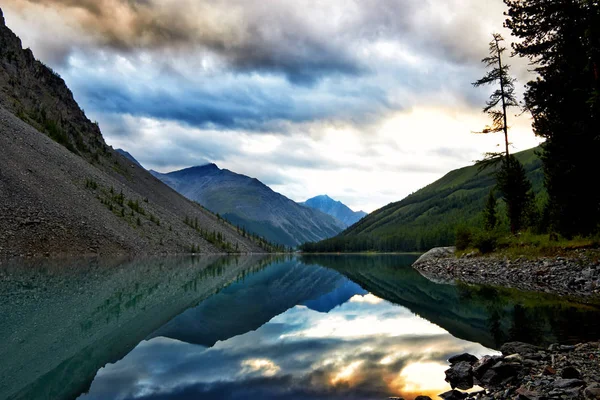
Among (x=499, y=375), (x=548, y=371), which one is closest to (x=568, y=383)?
(x=548, y=371)

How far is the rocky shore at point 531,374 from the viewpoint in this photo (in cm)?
975

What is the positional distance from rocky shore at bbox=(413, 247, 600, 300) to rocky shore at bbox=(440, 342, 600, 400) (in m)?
16.0

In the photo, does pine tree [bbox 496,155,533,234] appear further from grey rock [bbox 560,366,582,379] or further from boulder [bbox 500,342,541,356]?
grey rock [bbox 560,366,582,379]

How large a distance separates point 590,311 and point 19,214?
354 ft

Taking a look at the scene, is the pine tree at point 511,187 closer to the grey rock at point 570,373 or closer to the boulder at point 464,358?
the boulder at point 464,358

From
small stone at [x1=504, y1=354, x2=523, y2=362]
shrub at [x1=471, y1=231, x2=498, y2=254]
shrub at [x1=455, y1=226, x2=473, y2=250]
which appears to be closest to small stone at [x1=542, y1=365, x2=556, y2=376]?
small stone at [x1=504, y1=354, x2=523, y2=362]

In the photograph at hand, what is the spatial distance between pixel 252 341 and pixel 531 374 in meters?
11.5

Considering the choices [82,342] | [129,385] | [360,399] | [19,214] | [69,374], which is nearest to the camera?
[360,399]

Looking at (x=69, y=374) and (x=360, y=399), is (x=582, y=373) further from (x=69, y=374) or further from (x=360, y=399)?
(x=69, y=374)

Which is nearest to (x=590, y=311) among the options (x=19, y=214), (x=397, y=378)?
(x=397, y=378)

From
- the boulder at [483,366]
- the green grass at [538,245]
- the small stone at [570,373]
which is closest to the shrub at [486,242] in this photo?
the green grass at [538,245]

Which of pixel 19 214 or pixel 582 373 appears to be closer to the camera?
pixel 582 373

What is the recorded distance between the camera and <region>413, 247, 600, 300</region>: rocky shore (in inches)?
1190

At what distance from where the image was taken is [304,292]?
146 ft
